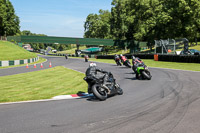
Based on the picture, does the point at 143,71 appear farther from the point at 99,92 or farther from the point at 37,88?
the point at 37,88

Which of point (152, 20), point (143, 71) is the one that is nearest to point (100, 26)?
point (152, 20)

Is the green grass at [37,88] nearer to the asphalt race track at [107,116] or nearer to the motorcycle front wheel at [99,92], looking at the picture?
the asphalt race track at [107,116]

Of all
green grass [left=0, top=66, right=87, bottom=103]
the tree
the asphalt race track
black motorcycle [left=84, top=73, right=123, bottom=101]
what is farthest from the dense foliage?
the asphalt race track

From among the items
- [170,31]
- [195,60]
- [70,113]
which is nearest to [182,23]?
[170,31]

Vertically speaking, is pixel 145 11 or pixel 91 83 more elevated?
pixel 145 11

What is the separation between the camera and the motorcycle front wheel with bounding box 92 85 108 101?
8.13 metres

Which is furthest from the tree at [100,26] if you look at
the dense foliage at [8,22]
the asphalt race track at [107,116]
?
the asphalt race track at [107,116]

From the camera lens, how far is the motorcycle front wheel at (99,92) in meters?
8.13

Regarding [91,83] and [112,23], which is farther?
[112,23]

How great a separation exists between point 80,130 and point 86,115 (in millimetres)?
1272

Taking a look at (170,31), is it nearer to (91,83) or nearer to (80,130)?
(91,83)

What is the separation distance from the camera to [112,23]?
8531cm

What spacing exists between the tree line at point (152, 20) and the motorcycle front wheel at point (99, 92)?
46.1m

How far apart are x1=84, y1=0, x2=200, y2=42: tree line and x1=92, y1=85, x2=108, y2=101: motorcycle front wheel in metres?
46.1
